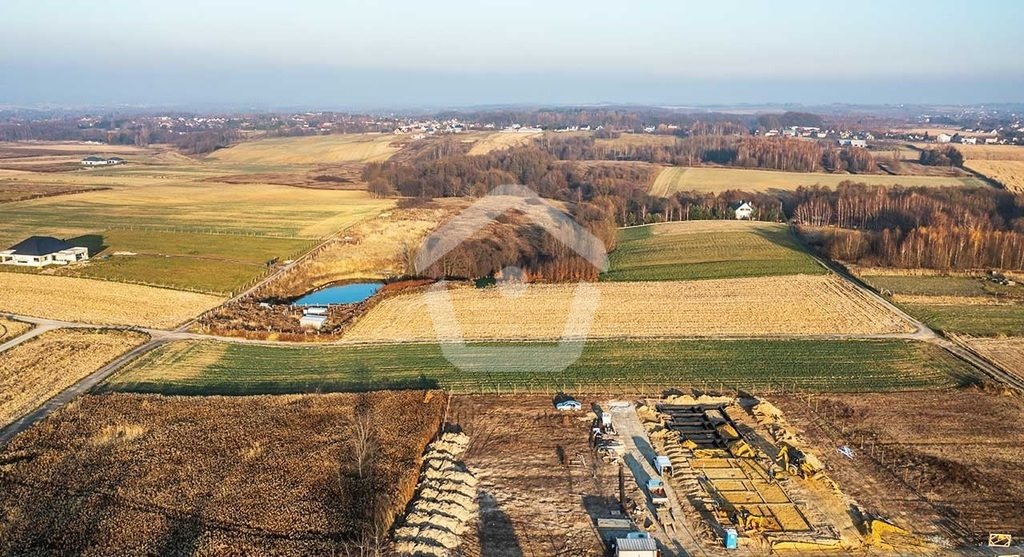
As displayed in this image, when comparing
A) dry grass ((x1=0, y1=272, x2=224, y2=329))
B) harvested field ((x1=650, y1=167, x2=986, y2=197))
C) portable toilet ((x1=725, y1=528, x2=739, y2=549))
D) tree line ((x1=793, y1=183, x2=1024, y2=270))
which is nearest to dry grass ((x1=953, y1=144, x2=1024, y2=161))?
harvested field ((x1=650, y1=167, x2=986, y2=197))

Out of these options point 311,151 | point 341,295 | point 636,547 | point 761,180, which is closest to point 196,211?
point 341,295

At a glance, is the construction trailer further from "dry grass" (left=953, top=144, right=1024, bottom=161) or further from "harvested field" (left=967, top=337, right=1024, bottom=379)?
"dry grass" (left=953, top=144, right=1024, bottom=161)

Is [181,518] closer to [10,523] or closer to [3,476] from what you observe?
[10,523]

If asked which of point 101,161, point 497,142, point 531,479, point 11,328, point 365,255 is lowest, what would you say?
point 531,479

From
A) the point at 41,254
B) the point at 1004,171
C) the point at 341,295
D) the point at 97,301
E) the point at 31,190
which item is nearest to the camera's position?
the point at 97,301

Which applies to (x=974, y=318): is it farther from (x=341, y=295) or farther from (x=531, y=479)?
(x=341, y=295)

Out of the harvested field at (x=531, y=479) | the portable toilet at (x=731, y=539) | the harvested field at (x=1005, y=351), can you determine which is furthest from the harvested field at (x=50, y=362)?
the harvested field at (x=1005, y=351)
